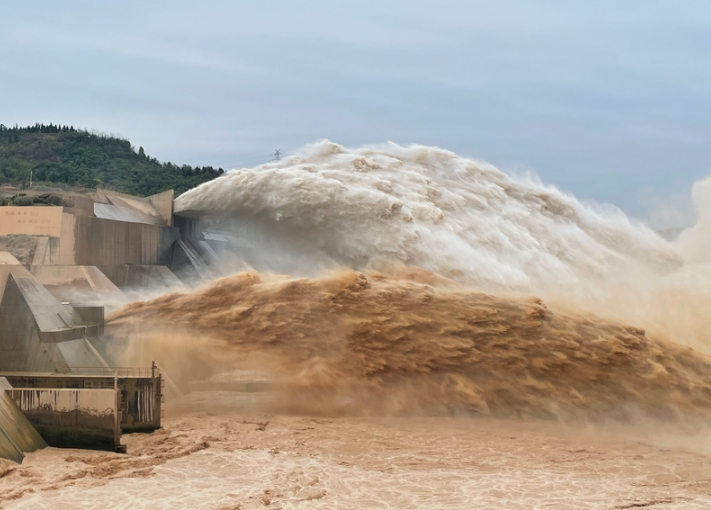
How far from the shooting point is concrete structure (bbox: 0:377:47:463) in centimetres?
1869

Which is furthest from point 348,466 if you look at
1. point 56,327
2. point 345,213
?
point 345,213

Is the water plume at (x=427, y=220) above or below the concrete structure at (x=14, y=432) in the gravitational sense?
above

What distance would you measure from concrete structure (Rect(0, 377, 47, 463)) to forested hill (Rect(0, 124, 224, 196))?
178ft

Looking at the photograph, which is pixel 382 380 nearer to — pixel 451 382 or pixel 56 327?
pixel 451 382

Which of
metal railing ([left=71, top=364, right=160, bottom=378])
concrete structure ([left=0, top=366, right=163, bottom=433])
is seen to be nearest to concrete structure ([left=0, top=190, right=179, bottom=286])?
metal railing ([left=71, top=364, right=160, bottom=378])

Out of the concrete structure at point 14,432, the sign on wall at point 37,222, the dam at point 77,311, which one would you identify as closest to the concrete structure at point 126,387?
the dam at point 77,311

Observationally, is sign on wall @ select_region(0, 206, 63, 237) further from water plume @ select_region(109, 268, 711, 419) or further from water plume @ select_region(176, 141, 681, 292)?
water plume @ select_region(176, 141, 681, 292)

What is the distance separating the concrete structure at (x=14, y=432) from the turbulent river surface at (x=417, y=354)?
0.41 m

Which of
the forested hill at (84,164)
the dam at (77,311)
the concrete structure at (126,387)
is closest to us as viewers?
the dam at (77,311)

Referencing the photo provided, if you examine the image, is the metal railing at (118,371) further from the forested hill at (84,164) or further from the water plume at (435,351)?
the forested hill at (84,164)

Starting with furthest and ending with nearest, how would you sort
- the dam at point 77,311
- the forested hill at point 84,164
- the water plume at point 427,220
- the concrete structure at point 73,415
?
1. the forested hill at point 84,164
2. the water plume at point 427,220
3. the dam at point 77,311
4. the concrete structure at point 73,415

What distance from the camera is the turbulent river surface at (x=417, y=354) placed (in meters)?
18.3

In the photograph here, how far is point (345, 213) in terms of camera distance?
105 feet

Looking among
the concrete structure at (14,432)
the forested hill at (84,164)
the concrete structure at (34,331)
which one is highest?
the forested hill at (84,164)
